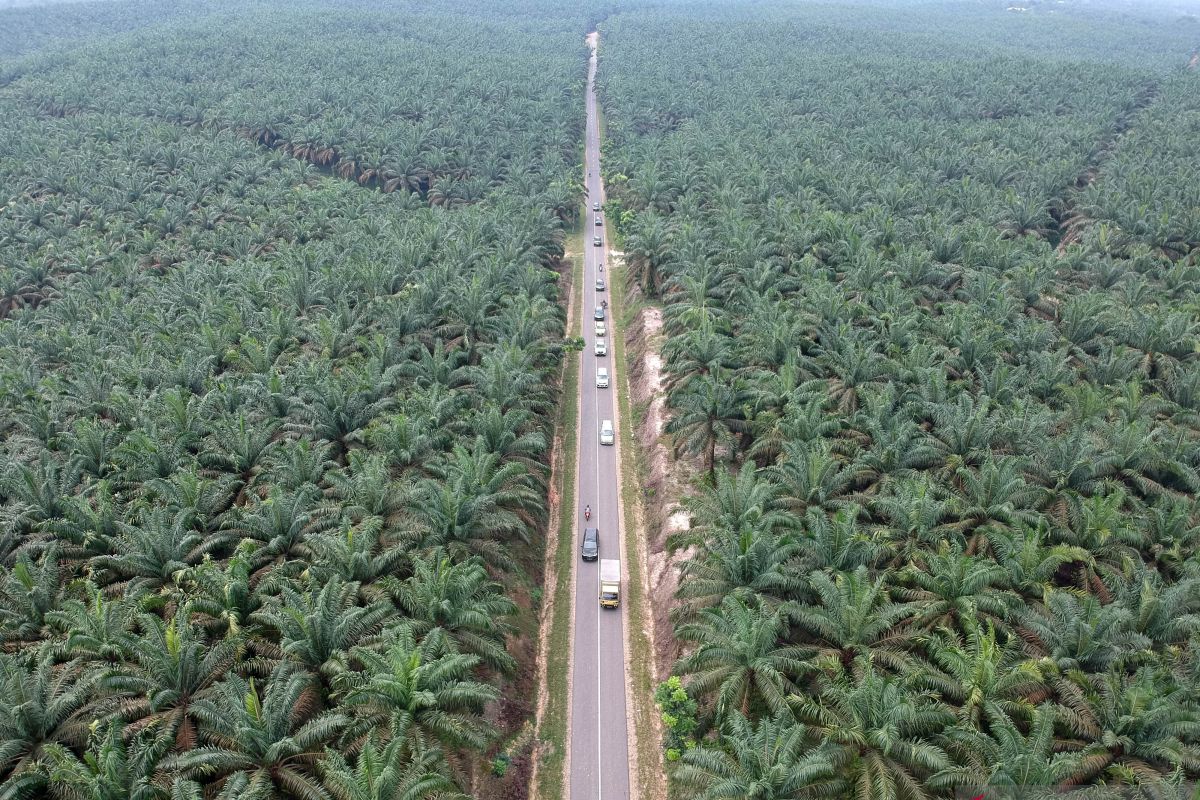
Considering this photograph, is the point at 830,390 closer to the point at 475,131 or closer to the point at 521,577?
the point at 521,577

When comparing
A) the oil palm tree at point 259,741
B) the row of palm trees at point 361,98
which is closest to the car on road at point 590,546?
the oil palm tree at point 259,741

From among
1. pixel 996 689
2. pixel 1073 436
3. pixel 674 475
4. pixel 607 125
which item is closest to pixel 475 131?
pixel 607 125

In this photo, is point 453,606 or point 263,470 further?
point 263,470

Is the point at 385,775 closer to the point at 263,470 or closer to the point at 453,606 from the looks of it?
the point at 453,606

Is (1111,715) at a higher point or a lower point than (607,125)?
lower

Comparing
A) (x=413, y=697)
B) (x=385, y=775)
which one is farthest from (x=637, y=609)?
(x=385, y=775)
